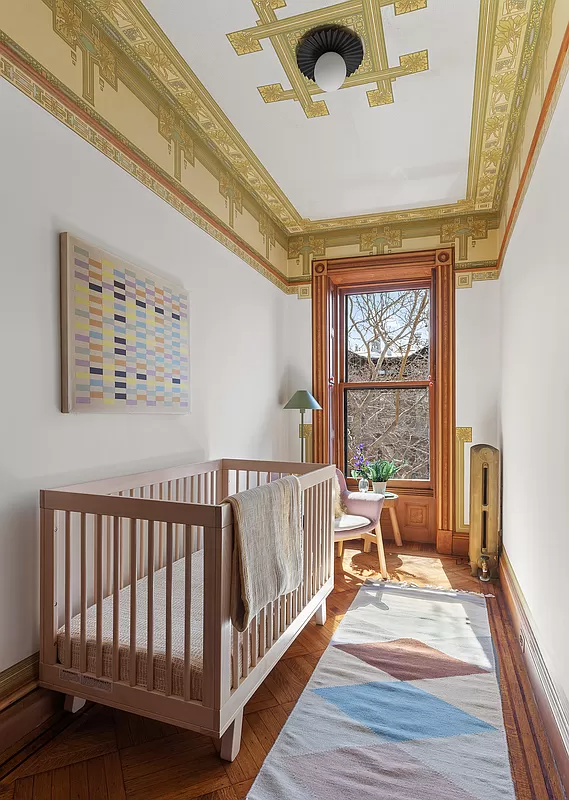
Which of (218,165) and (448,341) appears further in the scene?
(448,341)

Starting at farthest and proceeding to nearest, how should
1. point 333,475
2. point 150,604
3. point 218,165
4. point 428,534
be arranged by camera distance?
point 428,534 < point 218,165 < point 333,475 < point 150,604

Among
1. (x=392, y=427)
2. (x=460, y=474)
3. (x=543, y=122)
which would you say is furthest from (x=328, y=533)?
(x=543, y=122)

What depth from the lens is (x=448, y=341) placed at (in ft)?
13.1

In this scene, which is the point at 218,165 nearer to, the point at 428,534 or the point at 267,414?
the point at 267,414

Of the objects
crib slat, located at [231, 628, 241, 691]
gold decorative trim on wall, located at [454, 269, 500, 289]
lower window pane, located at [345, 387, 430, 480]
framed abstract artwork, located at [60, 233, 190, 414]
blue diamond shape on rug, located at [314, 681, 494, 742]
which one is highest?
gold decorative trim on wall, located at [454, 269, 500, 289]

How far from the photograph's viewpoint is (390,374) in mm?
4332

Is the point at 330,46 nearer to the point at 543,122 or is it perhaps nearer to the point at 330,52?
the point at 330,52

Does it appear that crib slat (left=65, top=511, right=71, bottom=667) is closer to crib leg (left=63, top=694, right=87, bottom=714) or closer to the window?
crib leg (left=63, top=694, right=87, bottom=714)

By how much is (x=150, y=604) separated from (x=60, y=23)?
204 cm

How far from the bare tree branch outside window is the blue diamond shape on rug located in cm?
241

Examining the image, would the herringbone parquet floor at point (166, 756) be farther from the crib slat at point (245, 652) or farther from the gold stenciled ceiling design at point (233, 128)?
the gold stenciled ceiling design at point (233, 128)

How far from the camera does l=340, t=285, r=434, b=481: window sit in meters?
4.23

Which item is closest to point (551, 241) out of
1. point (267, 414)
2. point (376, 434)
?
point (267, 414)

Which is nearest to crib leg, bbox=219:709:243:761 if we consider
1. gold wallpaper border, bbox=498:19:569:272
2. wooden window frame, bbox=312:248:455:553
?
gold wallpaper border, bbox=498:19:569:272
